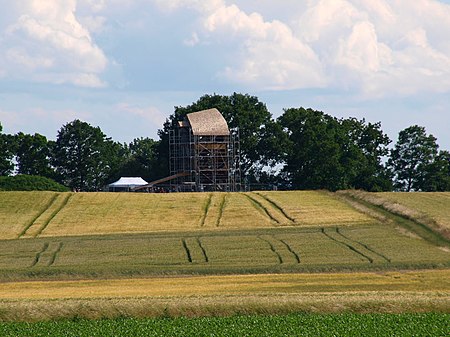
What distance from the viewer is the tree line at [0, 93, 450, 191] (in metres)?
144

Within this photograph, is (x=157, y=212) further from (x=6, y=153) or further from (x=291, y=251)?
(x=6, y=153)

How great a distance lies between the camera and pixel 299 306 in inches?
1679

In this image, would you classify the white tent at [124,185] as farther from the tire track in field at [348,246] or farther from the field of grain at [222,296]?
the field of grain at [222,296]

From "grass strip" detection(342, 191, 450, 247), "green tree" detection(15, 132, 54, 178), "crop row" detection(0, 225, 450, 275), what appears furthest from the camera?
"green tree" detection(15, 132, 54, 178)

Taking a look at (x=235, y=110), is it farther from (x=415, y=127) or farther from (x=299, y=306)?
(x=299, y=306)

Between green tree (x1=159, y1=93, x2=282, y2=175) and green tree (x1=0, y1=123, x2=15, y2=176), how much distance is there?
2414 centimetres

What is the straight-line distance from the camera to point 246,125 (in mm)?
151250

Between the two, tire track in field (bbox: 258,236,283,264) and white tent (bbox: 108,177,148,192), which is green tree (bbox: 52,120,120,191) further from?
tire track in field (bbox: 258,236,283,264)

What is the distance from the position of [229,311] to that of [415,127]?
116 meters

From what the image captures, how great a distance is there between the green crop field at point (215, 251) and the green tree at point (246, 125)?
130 feet

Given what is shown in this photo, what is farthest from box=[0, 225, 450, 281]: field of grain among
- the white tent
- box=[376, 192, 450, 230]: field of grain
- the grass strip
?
the white tent

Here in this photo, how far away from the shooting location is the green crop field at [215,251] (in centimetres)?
4531

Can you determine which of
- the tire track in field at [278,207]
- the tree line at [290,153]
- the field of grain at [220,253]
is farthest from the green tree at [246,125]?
the field of grain at [220,253]

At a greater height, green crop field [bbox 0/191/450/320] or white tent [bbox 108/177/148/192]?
green crop field [bbox 0/191/450/320]
